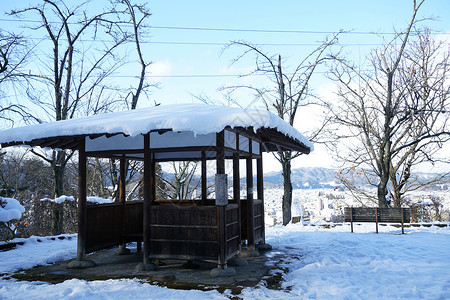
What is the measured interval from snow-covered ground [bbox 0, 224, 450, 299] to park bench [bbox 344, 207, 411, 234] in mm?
1398

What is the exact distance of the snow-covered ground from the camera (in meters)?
4.73

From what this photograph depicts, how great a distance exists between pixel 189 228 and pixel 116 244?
8.11 feet

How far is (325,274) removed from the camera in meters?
5.77

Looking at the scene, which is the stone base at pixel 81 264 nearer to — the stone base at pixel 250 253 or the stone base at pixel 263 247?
the stone base at pixel 250 253

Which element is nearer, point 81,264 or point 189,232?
point 189,232

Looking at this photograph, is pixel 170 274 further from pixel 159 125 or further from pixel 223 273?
pixel 159 125

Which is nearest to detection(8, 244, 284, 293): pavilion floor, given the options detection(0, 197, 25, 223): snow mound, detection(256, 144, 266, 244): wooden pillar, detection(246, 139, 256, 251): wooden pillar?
detection(246, 139, 256, 251): wooden pillar

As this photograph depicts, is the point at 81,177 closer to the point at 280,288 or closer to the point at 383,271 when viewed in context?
the point at 280,288

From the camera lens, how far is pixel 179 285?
530 cm

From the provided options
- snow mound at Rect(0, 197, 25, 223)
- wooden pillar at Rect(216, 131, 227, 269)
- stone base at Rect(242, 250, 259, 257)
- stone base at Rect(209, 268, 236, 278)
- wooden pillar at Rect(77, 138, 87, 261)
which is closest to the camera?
stone base at Rect(209, 268, 236, 278)

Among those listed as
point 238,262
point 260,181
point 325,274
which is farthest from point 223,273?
point 260,181

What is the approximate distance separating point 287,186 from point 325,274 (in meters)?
9.87

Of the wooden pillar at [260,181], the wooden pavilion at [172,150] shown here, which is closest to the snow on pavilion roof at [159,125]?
the wooden pavilion at [172,150]

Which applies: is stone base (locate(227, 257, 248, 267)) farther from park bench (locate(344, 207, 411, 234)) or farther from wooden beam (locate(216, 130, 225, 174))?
park bench (locate(344, 207, 411, 234))
